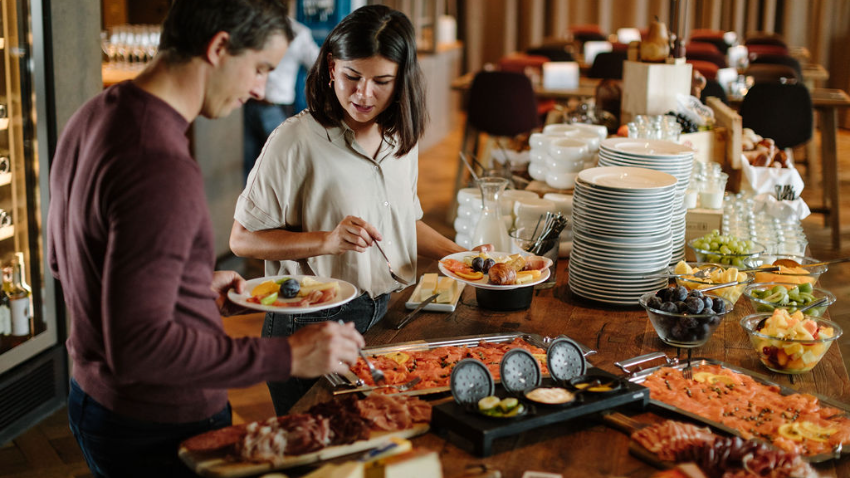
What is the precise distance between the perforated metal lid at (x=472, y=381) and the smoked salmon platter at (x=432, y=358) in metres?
0.11

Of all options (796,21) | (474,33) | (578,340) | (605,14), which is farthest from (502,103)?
(796,21)

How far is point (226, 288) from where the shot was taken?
66.8 inches

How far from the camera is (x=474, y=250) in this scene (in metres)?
2.21

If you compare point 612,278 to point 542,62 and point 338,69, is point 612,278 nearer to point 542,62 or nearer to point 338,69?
point 338,69

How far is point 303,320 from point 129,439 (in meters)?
0.65

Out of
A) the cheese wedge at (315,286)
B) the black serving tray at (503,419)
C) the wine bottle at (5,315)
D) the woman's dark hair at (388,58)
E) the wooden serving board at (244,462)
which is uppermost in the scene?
the woman's dark hair at (388,58)

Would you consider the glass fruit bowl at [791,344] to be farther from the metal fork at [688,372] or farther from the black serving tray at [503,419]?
the black serving tray at [503,419]

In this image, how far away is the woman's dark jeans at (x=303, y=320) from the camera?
1.91 metres

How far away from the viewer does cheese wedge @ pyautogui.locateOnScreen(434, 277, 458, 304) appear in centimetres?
211

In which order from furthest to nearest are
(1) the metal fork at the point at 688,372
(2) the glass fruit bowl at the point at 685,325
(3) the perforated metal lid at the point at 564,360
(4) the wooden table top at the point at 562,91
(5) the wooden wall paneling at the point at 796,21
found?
(5) the wooden wall paneling at the point at 796,21
(4) the wooden table top at the point at 562,91
(2) the glass fruit bowl at the point at 685,325
(1) the metal fork at the point at 688,372
(3) the perforated metal lid at the point at 564,360

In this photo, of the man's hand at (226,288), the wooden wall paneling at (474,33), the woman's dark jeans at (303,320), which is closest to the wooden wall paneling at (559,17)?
the wooden wall paneling at (474,33)

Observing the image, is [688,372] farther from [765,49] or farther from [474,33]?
[474,33]

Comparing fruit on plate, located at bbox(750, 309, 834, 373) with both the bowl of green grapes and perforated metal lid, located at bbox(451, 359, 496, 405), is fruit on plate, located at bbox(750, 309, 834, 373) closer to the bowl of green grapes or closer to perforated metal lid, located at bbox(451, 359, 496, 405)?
the bowl of green grapes

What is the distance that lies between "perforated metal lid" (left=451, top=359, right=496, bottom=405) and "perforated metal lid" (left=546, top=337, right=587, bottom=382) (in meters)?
0.14
